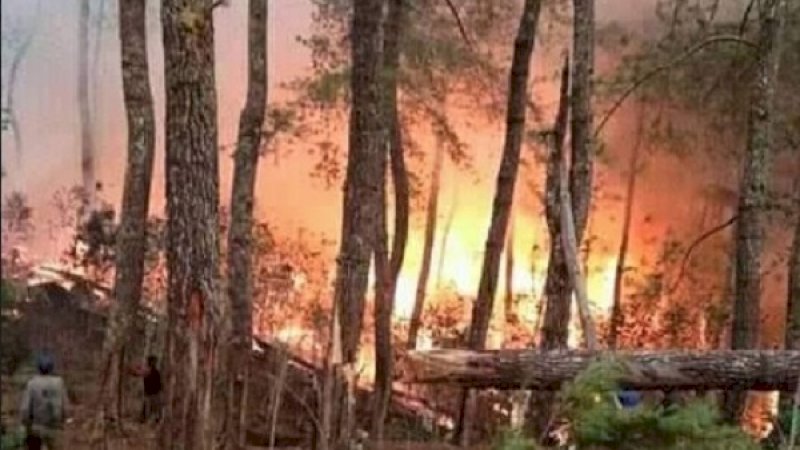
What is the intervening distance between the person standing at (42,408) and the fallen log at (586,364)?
244 cm

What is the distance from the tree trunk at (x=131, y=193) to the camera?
35.6 feet

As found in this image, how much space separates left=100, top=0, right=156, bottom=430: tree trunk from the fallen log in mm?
4500

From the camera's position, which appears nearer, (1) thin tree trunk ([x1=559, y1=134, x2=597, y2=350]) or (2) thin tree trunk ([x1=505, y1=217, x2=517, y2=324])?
(1) thin tree trunk ([x1=559, y1=134, x2=597, y2=350])

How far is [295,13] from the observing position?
1329 centimetres

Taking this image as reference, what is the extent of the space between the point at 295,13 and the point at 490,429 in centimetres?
455

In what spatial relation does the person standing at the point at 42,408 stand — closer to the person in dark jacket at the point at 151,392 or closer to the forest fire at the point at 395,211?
the forest fire at the point at 395,211

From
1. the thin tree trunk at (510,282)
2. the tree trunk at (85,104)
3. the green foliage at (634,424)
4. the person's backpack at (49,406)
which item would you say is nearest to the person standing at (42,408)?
the person's backpack at (49,406)

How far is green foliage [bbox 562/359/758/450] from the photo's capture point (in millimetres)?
5555

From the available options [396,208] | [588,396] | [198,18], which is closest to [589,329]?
[588,396]

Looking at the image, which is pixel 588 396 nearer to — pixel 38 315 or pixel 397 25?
pixel 397 25

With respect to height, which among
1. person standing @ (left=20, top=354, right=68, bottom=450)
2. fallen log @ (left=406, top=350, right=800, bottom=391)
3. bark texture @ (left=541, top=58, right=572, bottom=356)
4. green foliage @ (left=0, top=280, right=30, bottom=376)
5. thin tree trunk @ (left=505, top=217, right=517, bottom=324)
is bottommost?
person standing @ (left=20, top=354, right=68, bottom=450)

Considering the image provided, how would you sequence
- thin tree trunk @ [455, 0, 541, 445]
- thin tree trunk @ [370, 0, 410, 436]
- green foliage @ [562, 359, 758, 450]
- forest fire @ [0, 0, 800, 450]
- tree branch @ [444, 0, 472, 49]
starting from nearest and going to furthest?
green foliage @ [562, 359, 758, 450], forest fire @ [0, 0, 800, 450], thin tree trunk @ [370, 0, 410, 436], thin tree trunk @ [455, 0, 541, 445], tree branch @ [444, 0, 472, 49]

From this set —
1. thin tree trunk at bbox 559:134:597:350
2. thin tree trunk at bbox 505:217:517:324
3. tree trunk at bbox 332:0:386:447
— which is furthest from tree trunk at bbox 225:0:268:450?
thin tree trunk at bbox 505:217:517:324

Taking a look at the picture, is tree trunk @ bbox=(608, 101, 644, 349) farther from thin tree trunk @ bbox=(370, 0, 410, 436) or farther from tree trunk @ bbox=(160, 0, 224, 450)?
tree trunk @ bbox=(160, 0, 224, 450)
